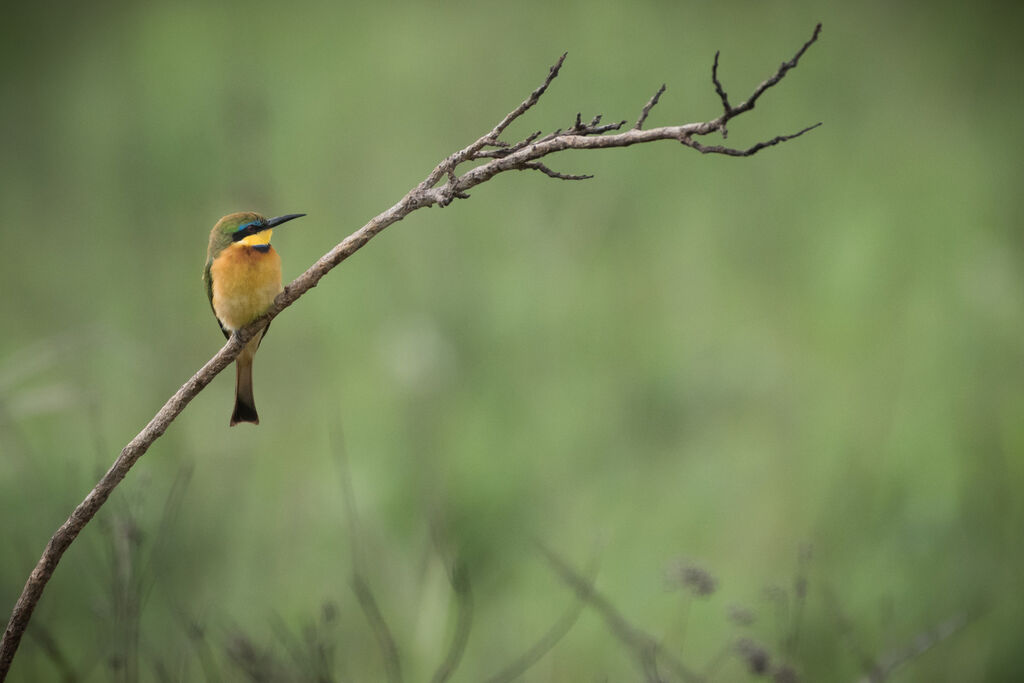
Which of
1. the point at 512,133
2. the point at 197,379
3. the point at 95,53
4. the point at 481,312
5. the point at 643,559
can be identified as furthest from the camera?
the point at 95,53

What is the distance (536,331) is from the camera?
126 inches

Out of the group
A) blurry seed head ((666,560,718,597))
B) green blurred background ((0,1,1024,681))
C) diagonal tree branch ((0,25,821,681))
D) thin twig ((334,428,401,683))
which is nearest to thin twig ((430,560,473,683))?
thin twig ((334,428,401,683))

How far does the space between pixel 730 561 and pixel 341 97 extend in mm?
2420

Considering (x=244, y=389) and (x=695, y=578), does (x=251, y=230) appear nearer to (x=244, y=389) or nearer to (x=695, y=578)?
(x=244, y=389)

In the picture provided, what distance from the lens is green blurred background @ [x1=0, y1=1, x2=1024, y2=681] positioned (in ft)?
8.53

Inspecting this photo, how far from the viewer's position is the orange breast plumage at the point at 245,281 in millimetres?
1266

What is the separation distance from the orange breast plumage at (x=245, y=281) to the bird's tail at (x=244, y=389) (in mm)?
125

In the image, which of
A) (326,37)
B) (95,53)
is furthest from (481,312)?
(95,53)

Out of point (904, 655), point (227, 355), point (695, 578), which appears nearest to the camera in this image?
point (227, 355)

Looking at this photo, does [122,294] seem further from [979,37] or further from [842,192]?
[979,37]

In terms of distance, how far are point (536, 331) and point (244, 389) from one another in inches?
72.1

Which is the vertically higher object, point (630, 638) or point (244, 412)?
point (244, 412)

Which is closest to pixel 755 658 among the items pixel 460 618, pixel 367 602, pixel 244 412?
pixel 367 602

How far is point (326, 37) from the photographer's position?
4.11 metres
